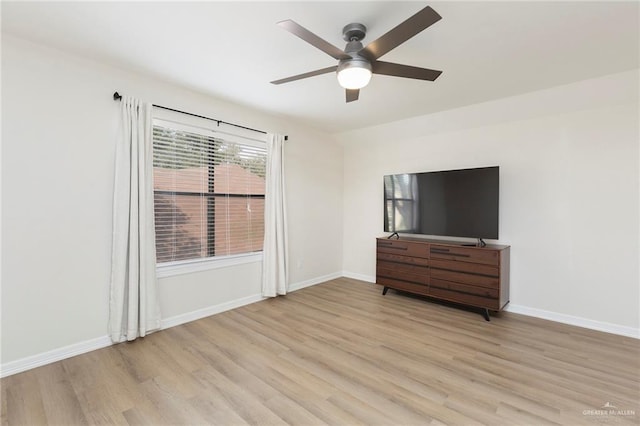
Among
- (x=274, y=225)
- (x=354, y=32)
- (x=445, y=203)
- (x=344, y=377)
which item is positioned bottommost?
(x=344, y=377)

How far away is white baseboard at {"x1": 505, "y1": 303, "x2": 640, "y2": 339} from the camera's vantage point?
2.90m

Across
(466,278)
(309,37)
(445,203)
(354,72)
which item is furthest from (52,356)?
(445,203)

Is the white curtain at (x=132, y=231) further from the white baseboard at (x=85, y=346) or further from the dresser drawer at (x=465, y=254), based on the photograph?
the dresser drawer at (x=465, y=254)

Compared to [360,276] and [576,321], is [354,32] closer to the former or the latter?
[576,321]

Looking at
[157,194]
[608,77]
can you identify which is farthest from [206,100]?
[608,77]

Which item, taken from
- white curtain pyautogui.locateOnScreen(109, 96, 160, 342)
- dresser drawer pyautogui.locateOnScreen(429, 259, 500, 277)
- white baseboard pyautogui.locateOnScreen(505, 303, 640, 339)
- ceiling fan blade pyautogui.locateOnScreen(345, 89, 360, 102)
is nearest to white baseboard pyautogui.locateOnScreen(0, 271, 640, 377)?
white baseboard pyautogui.locateOnScreen(505, 303, 640, 339)

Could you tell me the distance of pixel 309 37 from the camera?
1680 mm

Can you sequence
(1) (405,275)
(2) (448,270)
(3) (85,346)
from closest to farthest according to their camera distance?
(3) (85,346) < (2) (448,270) < (1) (405,275)

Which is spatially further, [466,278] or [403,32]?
[466,278]

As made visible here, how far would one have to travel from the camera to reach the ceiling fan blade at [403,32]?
1.46 m

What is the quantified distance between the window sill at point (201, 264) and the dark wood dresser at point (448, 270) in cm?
184

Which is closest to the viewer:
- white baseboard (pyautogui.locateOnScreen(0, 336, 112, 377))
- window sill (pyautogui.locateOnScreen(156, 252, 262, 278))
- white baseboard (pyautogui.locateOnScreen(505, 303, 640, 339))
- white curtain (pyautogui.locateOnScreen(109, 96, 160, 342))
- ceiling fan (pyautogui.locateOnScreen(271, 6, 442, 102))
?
ceiling fan (pyautogui.locateOnScreen(271, 6, 442, 102))

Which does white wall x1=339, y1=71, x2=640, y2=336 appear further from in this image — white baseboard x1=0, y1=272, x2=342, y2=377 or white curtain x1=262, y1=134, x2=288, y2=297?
white baseboard x1=0, y1=272, x2=342, y2=377

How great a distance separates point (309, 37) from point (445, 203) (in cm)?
283
